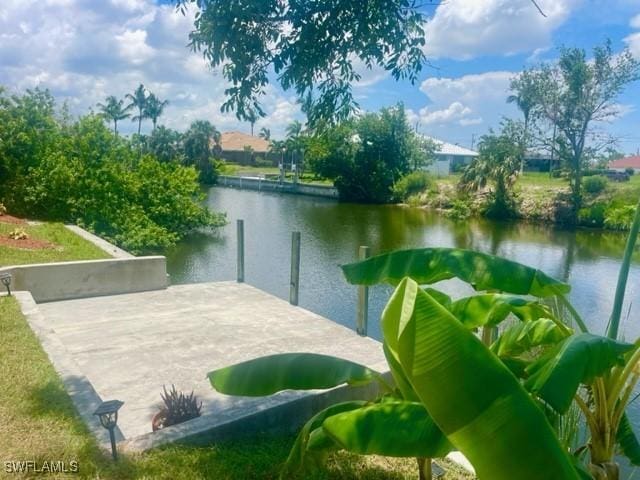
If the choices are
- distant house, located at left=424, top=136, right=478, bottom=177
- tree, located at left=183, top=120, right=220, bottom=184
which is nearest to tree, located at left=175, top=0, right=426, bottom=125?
distant house, located at left=424, top=136, right=478, bottom=177

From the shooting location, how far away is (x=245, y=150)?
69.6 metres

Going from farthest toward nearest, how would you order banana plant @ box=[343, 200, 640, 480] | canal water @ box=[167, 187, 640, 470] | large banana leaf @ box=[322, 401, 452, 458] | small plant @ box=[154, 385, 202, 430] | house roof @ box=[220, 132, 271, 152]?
1. house roof @ box=[220, 132, 271, 152]
2. canal water @ box=[167, 187, 640, 470]
3. small plant @ box=[154, 385, 202, 430]
4. banana plant @ box=[343, 200, 640, 480]
5. large banana leaf @ box=[322, 401, 452, 458]

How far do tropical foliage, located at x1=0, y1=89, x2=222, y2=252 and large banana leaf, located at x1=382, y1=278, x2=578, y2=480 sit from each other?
44.6 feet

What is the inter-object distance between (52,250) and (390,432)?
8.65 m

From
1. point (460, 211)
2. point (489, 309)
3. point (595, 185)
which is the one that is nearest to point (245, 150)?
point (460, 211)

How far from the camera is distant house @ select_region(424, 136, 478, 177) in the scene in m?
48.7

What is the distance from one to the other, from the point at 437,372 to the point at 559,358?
0.68m

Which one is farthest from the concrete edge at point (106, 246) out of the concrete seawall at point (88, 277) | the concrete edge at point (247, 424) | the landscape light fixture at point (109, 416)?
the landscape light fixture at point (109, 416)

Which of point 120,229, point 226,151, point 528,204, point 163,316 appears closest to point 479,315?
point 163,316

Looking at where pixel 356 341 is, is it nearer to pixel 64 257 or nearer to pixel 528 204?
pixel 64 257

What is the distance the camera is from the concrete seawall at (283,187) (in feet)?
130

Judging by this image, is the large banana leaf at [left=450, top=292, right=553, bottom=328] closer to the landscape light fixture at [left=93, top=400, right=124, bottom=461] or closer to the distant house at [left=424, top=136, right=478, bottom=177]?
the landscape light fixture at [left=93, top=400, right=124, bottom=461]

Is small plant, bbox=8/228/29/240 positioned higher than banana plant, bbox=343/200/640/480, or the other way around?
banana plant, bbox=343/200/640/480

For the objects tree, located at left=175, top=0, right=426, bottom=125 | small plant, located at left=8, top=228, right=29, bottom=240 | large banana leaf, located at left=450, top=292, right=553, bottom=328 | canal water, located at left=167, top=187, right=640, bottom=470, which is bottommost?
canal water, located at left=167, top=187, right=640, bottom=470
